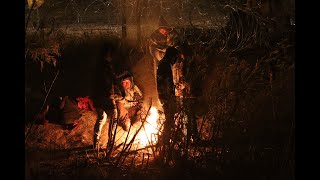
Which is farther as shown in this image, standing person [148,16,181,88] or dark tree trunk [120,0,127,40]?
dark tree trunk [120,0,127,40]

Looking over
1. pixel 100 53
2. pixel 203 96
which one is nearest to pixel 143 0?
pixel 100 53

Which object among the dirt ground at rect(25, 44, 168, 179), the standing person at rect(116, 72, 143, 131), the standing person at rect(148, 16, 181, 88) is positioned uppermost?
the standing person at rect(148, 16, 181, 88)

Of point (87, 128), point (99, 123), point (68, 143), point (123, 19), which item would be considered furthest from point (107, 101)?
point (123, 19)

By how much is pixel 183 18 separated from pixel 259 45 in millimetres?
1185

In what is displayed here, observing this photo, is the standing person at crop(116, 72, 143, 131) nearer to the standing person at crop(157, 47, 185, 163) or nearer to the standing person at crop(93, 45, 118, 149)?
the standing person at crop(93, 45, 118, 149)

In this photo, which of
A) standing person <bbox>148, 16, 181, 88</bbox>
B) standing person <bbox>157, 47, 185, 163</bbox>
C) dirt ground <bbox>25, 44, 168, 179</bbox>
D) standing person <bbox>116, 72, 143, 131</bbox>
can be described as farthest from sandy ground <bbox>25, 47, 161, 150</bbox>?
standing person <bbox>157, 47, 185, 163</bbox>

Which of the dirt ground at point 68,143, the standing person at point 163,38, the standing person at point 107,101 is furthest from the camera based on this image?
the standing person at point 163,38

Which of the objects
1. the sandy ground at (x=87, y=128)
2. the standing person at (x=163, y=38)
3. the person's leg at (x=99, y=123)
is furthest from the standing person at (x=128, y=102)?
the standing person at (x=163, y=38)

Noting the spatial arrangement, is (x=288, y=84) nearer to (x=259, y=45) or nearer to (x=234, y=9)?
(x=259, y=45)

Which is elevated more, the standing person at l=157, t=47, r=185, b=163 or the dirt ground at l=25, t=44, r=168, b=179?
the standing person at l=157, t=47, r=185, b=163

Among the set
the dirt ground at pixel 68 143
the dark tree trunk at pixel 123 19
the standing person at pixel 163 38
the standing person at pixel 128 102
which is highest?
the dark tree trunk at pixel 123 19

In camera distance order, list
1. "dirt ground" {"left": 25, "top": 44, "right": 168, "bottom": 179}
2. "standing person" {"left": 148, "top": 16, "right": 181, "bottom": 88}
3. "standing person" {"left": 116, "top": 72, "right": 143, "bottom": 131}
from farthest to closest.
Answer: "standing person" {"left": 148, "top": 16, "right": 181, "bottom": 88} → "standing person" {"left": 116, "top": 72, "right": 143, "bottom": 131} → "dirt ground" {"left": 25, "top": 44, "right": 168, "bottom": 179}

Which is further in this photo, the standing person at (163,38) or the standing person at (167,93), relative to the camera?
the standing person at (163,38)

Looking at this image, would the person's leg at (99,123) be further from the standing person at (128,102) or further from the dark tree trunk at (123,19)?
the dark tree trunk at (123,19)
